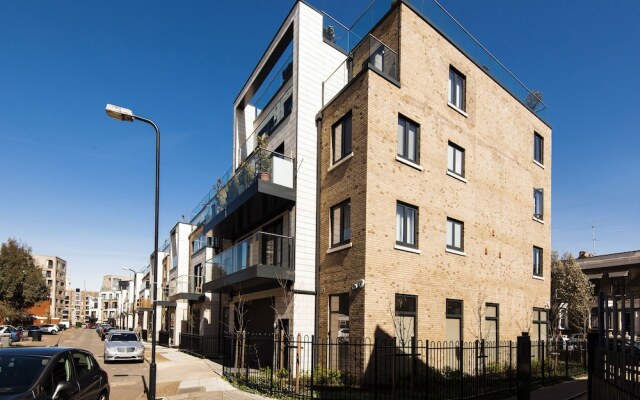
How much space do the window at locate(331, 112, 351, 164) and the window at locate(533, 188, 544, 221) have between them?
11.6m

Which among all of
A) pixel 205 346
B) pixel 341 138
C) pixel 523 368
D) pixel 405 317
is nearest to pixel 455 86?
pixel 341 138

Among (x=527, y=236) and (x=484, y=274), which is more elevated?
(x=527, y=236)

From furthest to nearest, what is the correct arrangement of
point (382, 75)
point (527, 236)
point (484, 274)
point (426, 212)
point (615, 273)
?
1. point (615, 273)
2. point (527, 236)
3. point (484, 274)
4. point (426, 212)
5. point (382, 75)

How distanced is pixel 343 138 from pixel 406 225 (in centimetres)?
375

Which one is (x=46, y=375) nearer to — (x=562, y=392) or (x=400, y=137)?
(x=400, y=137)

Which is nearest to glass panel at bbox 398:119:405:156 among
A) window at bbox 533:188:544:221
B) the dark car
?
window at bbox 533:188:544:221

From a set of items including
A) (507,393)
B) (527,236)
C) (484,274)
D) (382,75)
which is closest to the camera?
(507,393)

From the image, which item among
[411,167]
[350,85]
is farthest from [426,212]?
[350,85]

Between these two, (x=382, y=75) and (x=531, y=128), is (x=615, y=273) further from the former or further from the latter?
(x=382, y=75)

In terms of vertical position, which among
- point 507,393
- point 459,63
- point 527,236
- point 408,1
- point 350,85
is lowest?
point 507,393

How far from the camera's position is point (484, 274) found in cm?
1898

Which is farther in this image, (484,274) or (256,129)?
(256,129)

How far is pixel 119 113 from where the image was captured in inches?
495

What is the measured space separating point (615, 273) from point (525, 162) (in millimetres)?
26504
